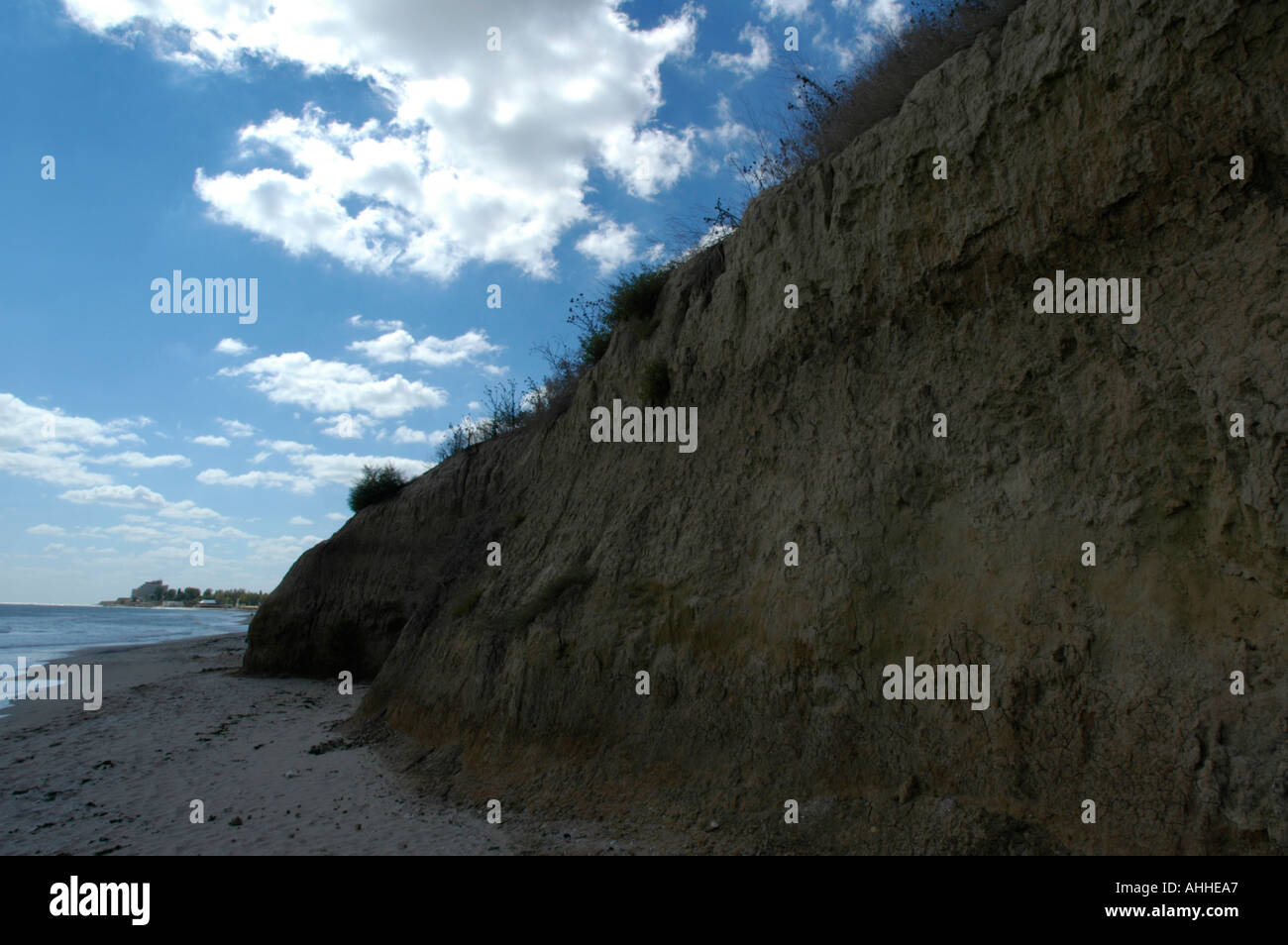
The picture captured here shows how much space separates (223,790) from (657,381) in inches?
275

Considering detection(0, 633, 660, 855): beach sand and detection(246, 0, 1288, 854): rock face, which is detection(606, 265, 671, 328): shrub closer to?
detection(246, 0, 1288, 854): rock face

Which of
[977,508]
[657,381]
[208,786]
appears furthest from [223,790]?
[977,508]

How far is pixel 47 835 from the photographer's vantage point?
6945 mm

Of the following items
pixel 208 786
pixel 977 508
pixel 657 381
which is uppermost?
pixel 657 381

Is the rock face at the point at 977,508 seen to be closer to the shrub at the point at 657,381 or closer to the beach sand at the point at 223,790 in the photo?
the shrub at the point at 657,381

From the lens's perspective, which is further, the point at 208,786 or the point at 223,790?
the point at 208,786

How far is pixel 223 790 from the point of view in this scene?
8406 mm

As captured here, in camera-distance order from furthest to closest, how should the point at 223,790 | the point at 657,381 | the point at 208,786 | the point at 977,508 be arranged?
the point at 657,381
the point at 208,786
the point at 223,790
the point at 977,508

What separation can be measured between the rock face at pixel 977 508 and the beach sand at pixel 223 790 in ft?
2.43

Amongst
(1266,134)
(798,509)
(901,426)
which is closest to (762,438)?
(798,509)

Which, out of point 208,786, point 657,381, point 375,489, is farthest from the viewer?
point 375,489

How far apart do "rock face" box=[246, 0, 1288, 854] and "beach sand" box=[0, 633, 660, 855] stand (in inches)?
29.1

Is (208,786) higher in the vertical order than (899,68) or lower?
lower

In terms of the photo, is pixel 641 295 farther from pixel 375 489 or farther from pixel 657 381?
pixel 375 489
